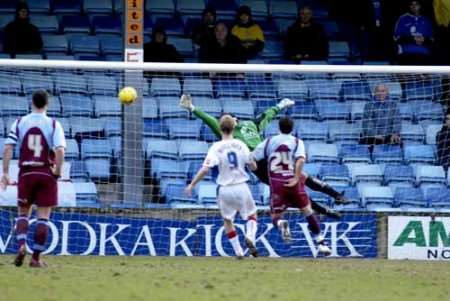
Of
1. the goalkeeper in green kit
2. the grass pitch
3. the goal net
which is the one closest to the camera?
the grass pitch

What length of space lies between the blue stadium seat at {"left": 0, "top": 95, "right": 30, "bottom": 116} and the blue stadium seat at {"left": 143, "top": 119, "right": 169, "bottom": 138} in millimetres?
1661

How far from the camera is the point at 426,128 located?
20.0 meters

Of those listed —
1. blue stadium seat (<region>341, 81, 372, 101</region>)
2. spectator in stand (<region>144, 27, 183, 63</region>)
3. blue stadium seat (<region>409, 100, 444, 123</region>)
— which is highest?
spectator in stand (<region>144, 27, 183, 63</region>)

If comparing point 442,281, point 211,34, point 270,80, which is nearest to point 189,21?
point 211,34

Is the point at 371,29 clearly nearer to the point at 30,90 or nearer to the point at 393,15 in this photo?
the point at 393,15

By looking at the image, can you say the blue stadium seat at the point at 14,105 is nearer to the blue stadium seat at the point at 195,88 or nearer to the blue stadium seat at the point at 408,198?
the blue stadium seat at the point at 195,88

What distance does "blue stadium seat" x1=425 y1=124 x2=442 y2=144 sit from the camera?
1972 centimetres

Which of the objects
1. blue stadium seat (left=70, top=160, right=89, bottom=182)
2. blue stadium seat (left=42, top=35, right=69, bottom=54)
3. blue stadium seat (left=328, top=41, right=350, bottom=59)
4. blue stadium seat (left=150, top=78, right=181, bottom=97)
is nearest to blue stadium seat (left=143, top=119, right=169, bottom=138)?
blue stadium seat (left=150, top=78, right=181, bottom=97)

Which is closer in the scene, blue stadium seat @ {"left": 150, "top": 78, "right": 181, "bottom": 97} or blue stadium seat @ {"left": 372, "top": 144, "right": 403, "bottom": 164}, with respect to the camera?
blue stadium seat @ {"left": 372, "top": 144, "right": 403, "bottom": 164}

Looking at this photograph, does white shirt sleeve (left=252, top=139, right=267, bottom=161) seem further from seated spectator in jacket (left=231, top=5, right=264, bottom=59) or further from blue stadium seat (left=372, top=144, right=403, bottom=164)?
seated spectator in jacket (left=231, top=5, right=264, bottom=59)

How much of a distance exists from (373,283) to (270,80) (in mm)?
6284

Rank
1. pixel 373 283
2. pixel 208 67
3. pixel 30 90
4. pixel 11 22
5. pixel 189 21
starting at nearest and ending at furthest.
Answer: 1. pixel 373 283
2. pixel 208 67
3. pixel 30 90
4. pixel 11 22
5. pixel 189 21

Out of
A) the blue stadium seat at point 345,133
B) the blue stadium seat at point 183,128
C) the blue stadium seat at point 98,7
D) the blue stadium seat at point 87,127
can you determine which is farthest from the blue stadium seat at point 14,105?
the blue stadium seat at point 345,133

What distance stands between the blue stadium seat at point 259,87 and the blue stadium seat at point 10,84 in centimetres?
325
